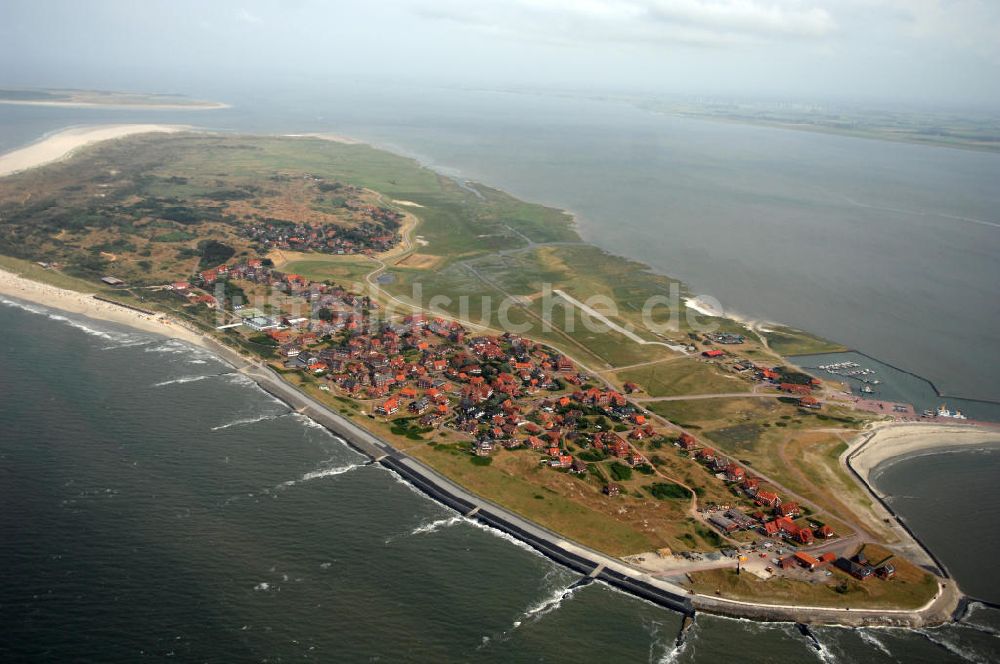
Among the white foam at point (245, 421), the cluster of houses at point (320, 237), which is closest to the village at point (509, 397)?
the white foam at point (245, 421)

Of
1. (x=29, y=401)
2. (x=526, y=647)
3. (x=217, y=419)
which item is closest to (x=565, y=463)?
(x=526, y=647)

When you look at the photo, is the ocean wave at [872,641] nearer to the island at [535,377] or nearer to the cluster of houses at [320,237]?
the island at [535,377]

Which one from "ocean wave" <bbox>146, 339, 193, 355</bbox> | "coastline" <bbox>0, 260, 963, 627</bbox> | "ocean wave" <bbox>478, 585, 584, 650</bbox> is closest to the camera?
"ocean wave" <bbox>478, 585, 584, 650</bbox>

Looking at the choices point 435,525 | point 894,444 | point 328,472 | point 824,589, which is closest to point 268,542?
point 328,472

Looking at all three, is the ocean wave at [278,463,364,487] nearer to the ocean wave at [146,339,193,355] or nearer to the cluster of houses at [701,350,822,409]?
the ocean wave at [146,339,193,355]

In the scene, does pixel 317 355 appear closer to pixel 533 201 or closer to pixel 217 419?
pixel 217 419

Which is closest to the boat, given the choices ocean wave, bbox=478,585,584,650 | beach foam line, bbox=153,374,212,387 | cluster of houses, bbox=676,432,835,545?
cluster of houses, bbox=676,432,835,545

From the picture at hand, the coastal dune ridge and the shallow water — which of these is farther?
the coastal dune ridge
